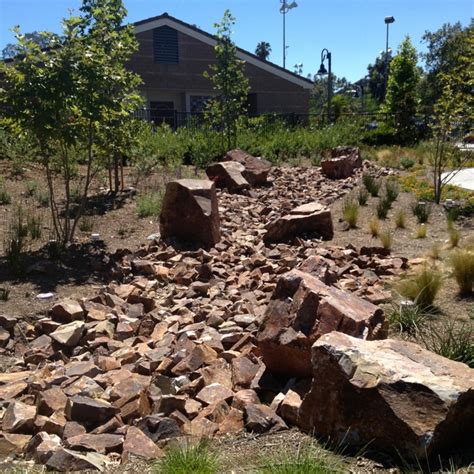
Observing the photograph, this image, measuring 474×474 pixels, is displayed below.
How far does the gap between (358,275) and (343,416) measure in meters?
3.30

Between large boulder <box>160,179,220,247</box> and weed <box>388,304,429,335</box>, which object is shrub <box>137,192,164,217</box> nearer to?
large boulder <box>160,179,220,247</box>

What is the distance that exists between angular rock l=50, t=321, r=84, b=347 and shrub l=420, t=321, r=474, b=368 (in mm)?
2869

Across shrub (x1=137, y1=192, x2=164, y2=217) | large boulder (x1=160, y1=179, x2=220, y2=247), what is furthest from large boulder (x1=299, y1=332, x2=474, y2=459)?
shrub (x1=137, y1=192, x2=164, y2=217)

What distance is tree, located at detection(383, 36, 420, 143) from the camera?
71.0ft

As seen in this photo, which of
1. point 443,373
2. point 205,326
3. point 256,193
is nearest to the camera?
point 443,373

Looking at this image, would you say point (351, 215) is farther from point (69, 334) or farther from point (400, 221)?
point (69, 334)

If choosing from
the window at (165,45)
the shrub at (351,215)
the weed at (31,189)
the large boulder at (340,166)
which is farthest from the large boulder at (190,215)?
the window at (165,45)

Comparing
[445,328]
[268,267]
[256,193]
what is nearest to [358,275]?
[268,267]

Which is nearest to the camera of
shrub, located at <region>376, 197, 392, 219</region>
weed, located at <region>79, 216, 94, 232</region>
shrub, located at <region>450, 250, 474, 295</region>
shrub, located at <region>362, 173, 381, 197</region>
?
shrub, located at <region>450, 250, 474, 295</region>

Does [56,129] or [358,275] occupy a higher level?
[56,129]

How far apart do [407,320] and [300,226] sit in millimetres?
3581

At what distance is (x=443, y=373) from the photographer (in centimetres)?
309

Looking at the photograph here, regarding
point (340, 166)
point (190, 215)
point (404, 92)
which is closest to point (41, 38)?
point (190, 215)

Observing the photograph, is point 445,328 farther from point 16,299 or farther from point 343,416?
point 16,299
